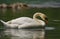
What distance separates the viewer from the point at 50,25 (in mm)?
14320

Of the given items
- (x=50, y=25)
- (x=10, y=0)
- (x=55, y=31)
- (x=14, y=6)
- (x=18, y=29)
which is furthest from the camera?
(x=10, y=0)

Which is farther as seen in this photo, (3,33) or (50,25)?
(50,25)

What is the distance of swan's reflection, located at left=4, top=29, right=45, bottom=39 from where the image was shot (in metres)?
11.2

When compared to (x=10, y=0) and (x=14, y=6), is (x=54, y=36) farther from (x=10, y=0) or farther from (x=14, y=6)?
(x=10, y=0)

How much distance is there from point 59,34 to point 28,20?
1.95 metres

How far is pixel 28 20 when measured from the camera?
531 inches

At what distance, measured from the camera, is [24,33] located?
12.1m

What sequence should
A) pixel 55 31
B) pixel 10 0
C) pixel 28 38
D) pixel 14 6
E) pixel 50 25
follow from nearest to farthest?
pixel 28 38 < pixel 55 31 < pixel 50 25 < pixel 14 6 < pixel 10 0

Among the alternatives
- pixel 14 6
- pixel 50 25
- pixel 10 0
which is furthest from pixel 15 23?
pixel 10 0

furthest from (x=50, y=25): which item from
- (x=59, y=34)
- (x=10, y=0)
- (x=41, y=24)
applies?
(x=10, y=0)

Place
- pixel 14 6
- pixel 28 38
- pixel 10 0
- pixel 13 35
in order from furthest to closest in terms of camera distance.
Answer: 1. pixel 10 0
2. pixel 14 6
3. pixel 13 35
4. pixel 28 38

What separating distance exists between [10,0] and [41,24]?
3107 cm

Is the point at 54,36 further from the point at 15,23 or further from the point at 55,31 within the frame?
the point at 15,23

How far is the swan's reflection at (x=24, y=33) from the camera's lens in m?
11.2
